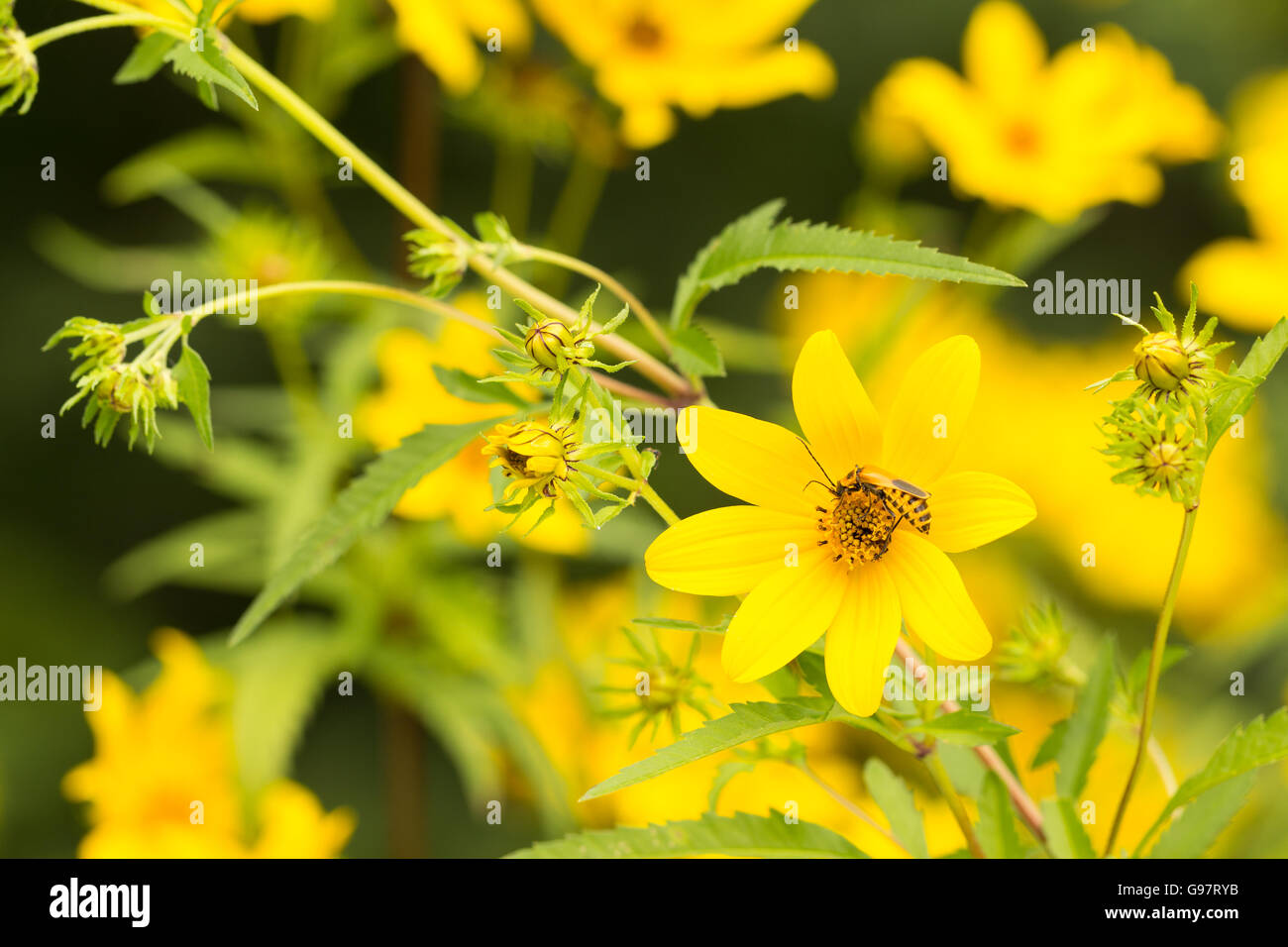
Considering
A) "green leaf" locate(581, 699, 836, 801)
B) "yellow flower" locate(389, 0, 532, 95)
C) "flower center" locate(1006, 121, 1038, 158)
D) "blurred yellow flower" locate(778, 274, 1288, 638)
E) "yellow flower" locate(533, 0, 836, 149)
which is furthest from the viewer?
"blurred yellow flower" locate(778, 274, 1288, 638)

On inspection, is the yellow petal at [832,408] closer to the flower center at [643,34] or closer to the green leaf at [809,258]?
the green leaf at [809,258]

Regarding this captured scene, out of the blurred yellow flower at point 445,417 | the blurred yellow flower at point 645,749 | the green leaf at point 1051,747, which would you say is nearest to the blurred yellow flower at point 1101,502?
the blurred yellow flower at point 645,749

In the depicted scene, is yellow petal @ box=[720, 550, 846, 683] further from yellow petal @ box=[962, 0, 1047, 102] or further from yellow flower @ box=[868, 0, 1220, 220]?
yellow petal @ box=[962, 0, 1047, 102]

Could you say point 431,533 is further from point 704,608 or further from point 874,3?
point 874,3

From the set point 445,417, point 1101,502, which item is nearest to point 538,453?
point 445,417

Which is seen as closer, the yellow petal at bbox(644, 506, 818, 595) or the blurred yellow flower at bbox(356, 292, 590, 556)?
the yellow petal at bbox(644, 506, 818, 595)

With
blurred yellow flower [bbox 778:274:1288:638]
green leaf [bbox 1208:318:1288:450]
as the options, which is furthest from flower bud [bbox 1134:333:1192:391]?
blurred yellow flower [bbox 778:274:1288:638]

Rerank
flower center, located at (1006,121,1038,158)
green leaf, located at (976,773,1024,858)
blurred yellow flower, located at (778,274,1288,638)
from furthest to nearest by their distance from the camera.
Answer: blurred yellow flower, located at (778,274,1288,638), flower center, located at (1006,121,1038,158), green leaf, located at (976,773,1024,858)
